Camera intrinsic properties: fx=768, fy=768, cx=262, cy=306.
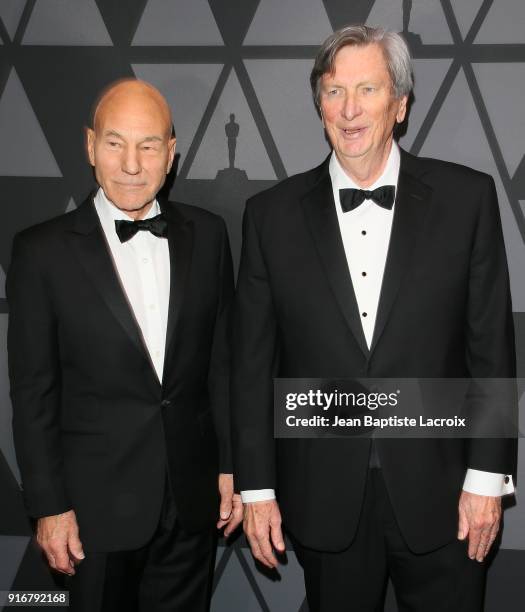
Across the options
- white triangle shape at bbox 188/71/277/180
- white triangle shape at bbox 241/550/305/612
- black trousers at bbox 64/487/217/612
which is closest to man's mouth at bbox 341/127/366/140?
white triangle shape at bbox 188/71/277/180

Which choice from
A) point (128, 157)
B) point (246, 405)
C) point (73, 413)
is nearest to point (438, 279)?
point (246, 405)

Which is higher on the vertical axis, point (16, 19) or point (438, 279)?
point (16, 19)

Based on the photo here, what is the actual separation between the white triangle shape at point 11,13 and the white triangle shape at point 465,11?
62.2 inches

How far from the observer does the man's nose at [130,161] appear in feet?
7.40

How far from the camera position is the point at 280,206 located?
233 centimetres

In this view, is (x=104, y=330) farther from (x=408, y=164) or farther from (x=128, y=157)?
(x=408, y=164)

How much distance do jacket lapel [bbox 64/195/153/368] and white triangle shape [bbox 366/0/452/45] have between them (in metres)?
1.25

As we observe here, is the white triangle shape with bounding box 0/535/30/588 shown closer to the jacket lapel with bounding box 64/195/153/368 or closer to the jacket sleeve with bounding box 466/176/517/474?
the jacket lapel with bounding box 64/195/153/368

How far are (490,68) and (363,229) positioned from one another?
91 centimetres

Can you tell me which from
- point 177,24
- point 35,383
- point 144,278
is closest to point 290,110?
point 177,24

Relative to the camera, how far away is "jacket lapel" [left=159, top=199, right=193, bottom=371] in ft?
7.64

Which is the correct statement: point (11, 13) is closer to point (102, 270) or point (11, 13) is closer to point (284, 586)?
point (102, 270)

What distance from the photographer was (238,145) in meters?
2.84

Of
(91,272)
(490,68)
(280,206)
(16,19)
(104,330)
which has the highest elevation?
(16,19)
